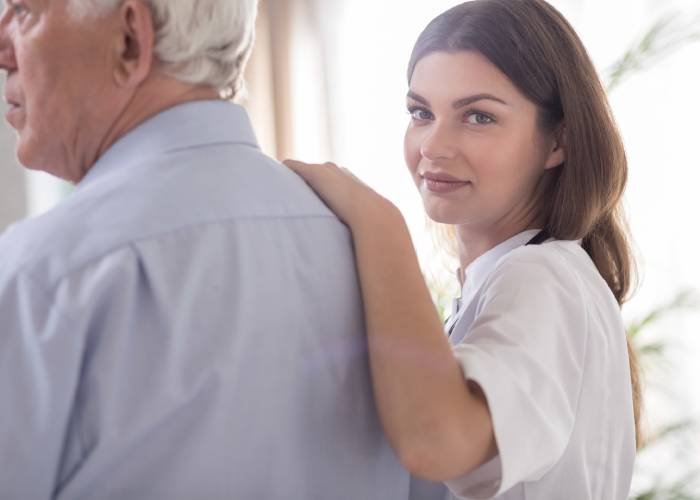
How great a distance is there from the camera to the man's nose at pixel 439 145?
1.47m

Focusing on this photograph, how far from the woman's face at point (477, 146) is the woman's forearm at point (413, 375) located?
0.41 metres

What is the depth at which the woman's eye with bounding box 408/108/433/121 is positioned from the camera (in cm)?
156

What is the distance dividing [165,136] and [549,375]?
55 cm

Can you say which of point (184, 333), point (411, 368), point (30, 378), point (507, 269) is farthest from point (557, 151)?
point (30, 378)

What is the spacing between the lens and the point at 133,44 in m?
0.97

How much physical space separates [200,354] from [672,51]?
2622 mm

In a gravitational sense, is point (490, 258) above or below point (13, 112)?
below

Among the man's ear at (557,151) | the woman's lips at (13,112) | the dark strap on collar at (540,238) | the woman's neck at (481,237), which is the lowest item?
the woman's neck at (481,237)

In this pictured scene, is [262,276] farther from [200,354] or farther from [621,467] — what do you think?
[621,467]

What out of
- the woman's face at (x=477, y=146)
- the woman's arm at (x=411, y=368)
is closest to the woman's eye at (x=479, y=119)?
the woman's face at (x=477, y=146)

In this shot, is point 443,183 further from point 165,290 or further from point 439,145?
point 165,290

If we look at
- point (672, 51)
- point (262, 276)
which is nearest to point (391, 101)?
point (672, 51)

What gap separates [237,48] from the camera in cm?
105

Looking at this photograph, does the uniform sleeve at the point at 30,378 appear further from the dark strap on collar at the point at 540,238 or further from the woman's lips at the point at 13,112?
the dark strap on collar at the point at 540,238
